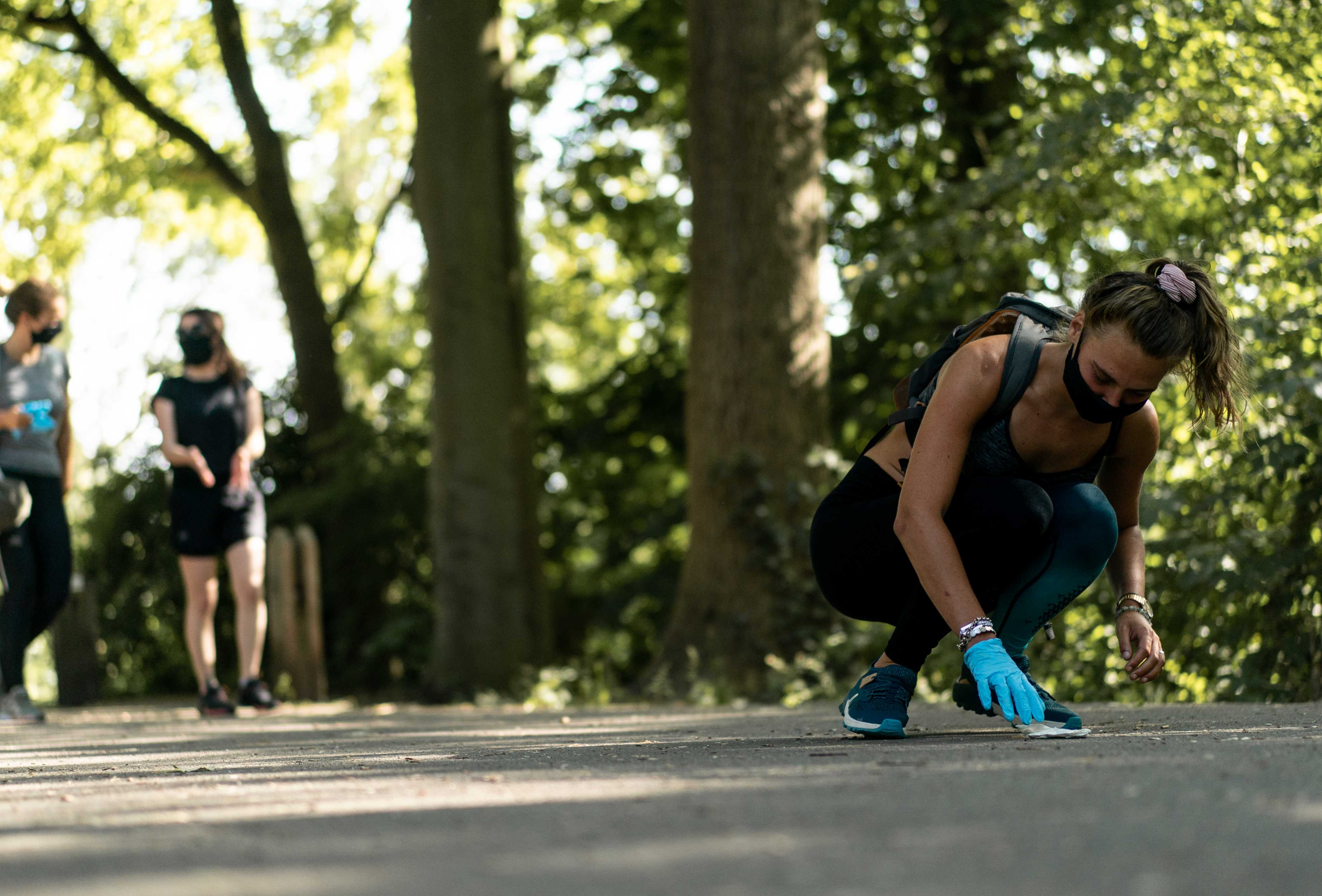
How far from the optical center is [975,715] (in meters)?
5.52

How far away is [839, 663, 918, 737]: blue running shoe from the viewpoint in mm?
4246

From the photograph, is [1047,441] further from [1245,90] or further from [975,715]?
[1245,90]

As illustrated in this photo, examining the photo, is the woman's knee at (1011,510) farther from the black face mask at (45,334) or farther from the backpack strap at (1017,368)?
the black face mask at (45,334)

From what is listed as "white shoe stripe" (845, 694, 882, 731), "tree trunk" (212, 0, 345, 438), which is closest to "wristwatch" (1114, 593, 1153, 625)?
"white shoe stripe" (845, 694, 882, 731)

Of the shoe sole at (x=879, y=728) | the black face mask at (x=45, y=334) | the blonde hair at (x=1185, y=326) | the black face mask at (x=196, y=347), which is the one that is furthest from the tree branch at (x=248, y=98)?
the blonde hair at (x=1185, y=326)

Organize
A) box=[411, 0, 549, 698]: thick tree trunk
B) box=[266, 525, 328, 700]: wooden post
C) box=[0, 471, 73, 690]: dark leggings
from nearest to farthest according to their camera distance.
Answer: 1. box=[0, 471, 73, 690]: dark leggings
2. box=[266, 525, 328, 700]: wooden post
3. box=[411, 0, 549, 698]: thick tree trunk

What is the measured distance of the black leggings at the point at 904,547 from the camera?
419 centimetres

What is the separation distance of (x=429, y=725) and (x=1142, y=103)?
4607mm

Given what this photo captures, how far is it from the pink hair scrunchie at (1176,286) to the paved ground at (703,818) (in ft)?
3.72

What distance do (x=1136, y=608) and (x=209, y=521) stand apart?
5125 mm

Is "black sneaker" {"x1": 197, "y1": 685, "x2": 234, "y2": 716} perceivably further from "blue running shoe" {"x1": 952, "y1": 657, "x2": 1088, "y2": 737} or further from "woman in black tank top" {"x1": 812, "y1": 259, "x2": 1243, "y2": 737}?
"blue running shoe" {"x1": 952, "y1": 657, "x2": 1088, "y2": 737}

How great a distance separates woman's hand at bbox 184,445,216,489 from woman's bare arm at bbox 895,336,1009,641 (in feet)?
15.4

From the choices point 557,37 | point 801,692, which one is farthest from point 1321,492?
point 557,37

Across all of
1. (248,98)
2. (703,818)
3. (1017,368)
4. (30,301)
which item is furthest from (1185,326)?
(248,98)
